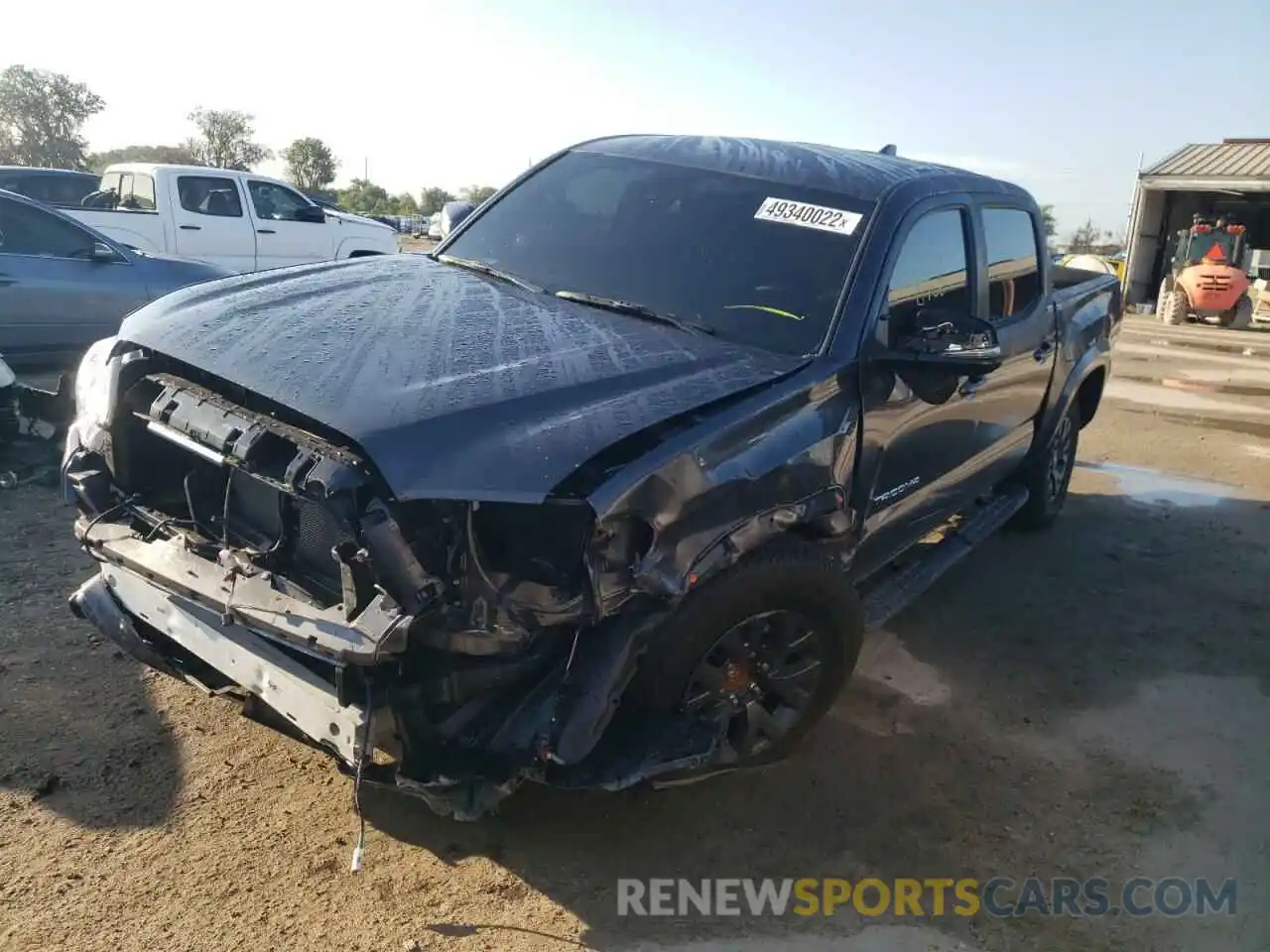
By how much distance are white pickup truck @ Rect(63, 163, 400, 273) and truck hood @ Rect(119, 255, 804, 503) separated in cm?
814

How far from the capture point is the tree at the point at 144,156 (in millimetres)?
45188

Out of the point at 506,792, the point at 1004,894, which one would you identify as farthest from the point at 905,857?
the point at 506,792

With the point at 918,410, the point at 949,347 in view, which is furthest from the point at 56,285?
the point at 949,347

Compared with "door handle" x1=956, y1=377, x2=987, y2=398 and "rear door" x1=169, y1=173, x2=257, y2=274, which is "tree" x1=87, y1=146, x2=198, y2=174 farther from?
"door handle" x1=956, y1=377, x2=987, y2=398

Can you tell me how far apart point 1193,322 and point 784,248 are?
20.8 m

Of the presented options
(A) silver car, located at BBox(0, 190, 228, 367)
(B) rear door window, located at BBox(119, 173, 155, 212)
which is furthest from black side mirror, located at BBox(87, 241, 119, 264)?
(B) rear door window, located at BBox(119, 173, 155, 212)

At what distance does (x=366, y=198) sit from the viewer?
6594 cm

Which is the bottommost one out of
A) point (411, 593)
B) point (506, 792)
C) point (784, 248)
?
point (506, 792)

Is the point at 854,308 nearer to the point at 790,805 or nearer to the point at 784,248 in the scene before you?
the point at 784,248

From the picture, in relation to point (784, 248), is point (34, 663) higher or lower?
lower

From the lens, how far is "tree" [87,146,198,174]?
4519 cm

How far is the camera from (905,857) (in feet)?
10.0

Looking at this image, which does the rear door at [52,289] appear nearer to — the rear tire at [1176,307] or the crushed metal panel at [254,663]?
the crushed metal panel at [254,663]

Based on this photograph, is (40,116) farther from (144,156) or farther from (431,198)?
(431,198)
